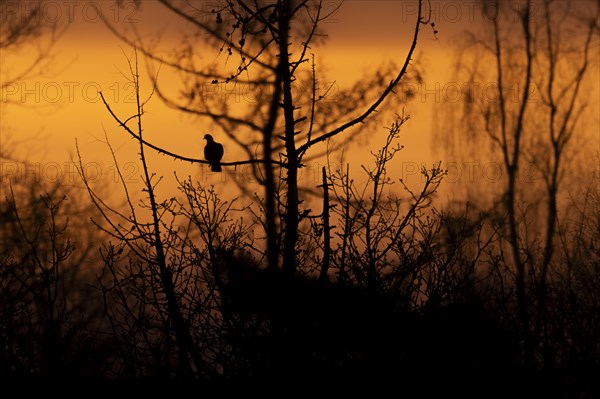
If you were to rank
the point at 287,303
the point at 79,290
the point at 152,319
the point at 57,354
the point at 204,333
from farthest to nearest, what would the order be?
the point at 79,290, the point at 57,354, the point at 152,319, the point at 204,333, the point at 287,303

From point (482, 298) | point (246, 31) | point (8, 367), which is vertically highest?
point (246, 31)

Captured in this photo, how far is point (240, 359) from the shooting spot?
6.10 m

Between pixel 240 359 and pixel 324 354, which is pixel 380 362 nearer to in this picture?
pixel 324 354

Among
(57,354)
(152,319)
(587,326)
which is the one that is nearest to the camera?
(152,319)

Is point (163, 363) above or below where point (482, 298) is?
below

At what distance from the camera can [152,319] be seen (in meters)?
6.94

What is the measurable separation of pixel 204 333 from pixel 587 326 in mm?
3735

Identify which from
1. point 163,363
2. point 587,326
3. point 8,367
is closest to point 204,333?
point 163,363

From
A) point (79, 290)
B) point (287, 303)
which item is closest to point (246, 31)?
point (287, 303)

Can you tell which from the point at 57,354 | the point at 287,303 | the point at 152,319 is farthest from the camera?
the point at 57,354

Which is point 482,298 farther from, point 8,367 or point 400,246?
point 8,367

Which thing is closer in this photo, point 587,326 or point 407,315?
point 407,315

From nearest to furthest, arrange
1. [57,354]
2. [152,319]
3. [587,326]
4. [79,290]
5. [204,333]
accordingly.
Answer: [204,333]
[152,319]
[57,354]
[587,326]
[79,290]

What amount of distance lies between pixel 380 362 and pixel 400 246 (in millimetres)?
1040
